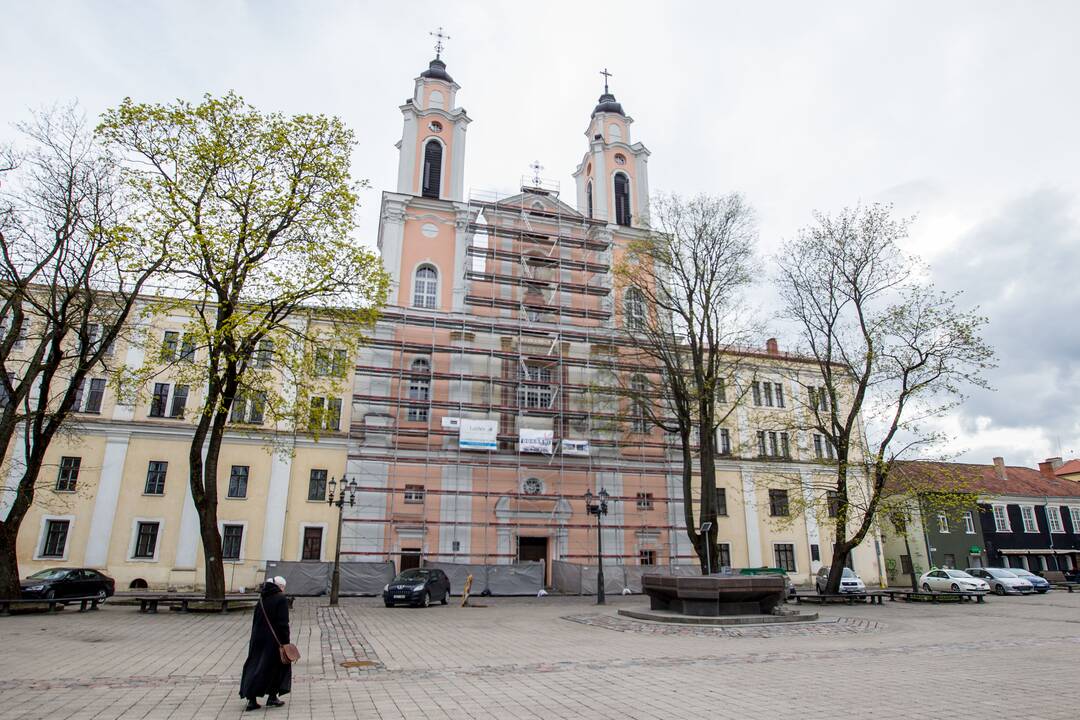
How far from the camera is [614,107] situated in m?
39.4

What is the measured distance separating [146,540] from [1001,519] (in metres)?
48.6

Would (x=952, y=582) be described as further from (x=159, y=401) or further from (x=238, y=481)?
(x=159, y=401)

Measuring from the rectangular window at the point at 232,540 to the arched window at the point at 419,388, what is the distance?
28.3 ft

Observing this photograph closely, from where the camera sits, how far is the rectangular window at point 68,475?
26953 millimetres

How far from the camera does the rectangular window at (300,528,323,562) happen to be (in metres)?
28.2

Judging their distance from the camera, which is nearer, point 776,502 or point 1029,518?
point 776,502

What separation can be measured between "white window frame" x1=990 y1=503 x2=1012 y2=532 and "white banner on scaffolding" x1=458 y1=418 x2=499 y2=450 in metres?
34.5

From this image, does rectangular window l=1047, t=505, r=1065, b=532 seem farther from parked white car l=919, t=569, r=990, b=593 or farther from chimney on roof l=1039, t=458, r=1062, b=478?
parked white car l=919, t=569, r=990, b=593

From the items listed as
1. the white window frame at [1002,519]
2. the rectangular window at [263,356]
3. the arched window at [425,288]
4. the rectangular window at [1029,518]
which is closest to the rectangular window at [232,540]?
the rectangular window at [263,356]

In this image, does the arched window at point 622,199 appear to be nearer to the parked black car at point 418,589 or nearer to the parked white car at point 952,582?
the parked black car at point 418,589

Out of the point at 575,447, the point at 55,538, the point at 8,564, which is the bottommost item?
the point at 8,564

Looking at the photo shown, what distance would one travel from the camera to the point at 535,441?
2959 cm

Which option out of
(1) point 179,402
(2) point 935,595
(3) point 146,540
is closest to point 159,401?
(1) point 179,402

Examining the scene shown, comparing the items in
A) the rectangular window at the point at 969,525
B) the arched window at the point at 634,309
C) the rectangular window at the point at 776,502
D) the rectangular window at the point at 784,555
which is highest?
the arched window at the point at 634,309
